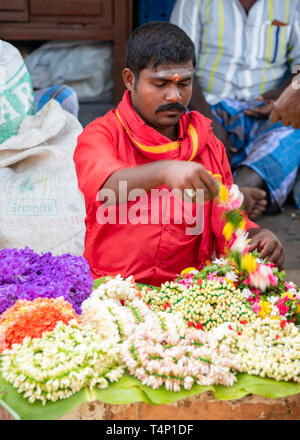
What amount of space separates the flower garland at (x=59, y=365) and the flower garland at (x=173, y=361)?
57mm

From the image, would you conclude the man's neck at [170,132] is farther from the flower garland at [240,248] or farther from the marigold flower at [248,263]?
the marigold flower at [248,263]

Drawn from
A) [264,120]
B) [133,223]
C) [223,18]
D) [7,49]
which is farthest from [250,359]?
[223,18]

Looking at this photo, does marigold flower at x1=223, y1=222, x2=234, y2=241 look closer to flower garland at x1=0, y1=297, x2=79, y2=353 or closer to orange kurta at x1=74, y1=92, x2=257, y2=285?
orange kurta at x1=74, y1=92, x2=257, y2=285

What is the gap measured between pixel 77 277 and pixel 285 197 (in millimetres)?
2621

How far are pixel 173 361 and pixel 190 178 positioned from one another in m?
0.50

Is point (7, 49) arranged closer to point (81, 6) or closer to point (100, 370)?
point (81, 6)

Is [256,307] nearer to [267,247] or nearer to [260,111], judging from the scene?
[267,247]

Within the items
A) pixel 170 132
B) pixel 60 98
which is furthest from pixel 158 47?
pixel 60 98

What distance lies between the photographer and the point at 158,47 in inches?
83.2

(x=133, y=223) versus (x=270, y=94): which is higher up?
(x=133, y=223)

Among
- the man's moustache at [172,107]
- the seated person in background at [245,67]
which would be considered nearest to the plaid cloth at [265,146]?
the seated person in background at [245,67]

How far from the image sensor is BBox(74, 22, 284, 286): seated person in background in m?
2.08

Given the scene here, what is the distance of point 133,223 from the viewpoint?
231 centimetres

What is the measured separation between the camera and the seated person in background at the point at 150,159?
208 centimetres
